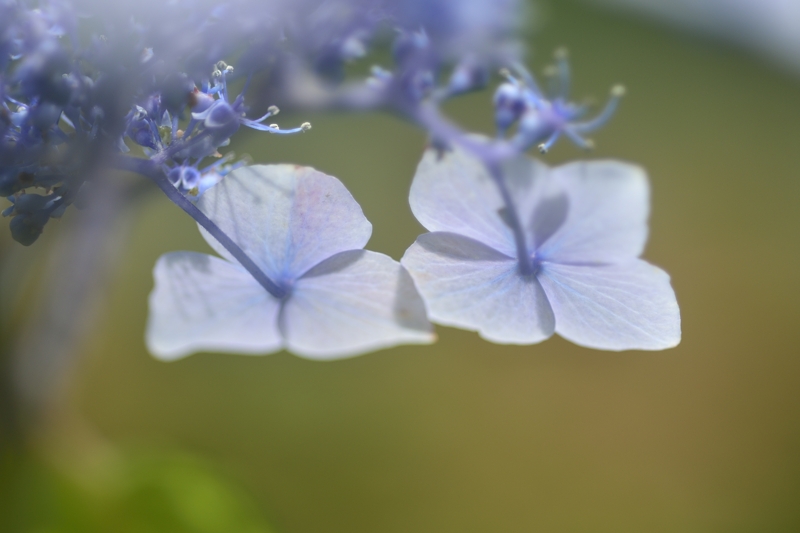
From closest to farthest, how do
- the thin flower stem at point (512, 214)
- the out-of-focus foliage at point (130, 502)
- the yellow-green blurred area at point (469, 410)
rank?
the thin flower stem at point (512, 214) → the out-of-focus foliage at point (130, 502) → the yellow-green blurred area at point (469, 410)

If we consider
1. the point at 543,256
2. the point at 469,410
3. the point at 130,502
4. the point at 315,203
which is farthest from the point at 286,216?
the point at 469,410

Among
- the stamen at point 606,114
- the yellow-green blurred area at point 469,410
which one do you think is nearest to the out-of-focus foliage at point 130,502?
the yellow-green blurred area at point 469,410

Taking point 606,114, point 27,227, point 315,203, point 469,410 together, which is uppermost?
point 606,114

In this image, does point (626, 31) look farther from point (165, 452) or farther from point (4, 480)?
point (4, 480)

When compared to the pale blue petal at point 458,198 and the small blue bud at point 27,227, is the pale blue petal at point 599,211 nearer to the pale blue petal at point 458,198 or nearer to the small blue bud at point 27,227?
the pale blue petal at point 458,198

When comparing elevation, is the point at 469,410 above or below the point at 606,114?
below

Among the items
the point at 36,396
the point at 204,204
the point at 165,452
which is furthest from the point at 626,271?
the point at 165,452

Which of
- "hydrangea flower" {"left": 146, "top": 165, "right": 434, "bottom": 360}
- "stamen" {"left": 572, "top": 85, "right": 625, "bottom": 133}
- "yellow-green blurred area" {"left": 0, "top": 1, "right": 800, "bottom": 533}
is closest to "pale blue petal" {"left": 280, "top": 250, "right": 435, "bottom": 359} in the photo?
"hydrangea flower" {"left": 146, "top": 165, "right": 434, "bottom": 360}

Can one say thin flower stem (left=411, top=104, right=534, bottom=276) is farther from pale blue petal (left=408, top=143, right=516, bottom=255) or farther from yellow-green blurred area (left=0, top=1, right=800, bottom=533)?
yellow-green blurred area (left=0, top=1, right=800, bottom=533)

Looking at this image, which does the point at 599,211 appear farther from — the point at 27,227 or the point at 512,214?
the point at 27,227
